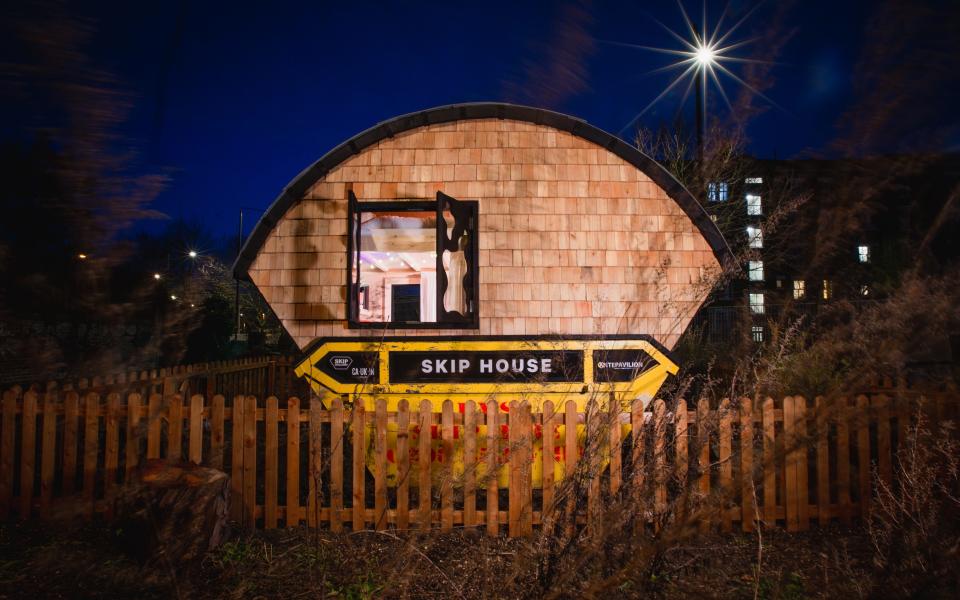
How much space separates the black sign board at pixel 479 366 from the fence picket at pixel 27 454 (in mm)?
3295

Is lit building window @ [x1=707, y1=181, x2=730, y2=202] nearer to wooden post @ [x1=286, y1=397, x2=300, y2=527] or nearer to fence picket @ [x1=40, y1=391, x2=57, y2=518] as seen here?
wooden post @ [x1=286, y1=397, x2=300, y2=527]

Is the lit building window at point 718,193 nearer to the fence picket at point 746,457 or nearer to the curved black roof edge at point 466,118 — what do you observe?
the curved black roof edge at point 466,118

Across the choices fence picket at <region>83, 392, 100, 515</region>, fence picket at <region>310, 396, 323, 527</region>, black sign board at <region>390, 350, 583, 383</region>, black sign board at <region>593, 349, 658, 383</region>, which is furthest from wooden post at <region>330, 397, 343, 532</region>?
black sign board at <region>593, 349, 658, 383</region>

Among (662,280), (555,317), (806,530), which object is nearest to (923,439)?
(806,530)

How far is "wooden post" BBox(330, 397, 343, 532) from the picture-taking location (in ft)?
14.3

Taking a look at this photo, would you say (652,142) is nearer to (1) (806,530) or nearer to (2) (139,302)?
(1) (806,530)

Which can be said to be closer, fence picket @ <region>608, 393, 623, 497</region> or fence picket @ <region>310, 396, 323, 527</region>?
fence picket @ <region>310, 396, 323, 527</region>

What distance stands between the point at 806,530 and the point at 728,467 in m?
0.82

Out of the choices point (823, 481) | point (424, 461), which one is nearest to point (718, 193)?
point (823, 481)

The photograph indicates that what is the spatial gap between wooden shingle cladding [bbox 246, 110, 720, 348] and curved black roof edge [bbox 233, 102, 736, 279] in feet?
0.19

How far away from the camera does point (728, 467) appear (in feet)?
14.7

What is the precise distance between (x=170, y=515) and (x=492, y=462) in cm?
242

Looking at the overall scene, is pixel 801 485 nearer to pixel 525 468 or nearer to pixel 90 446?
pixel 525 468

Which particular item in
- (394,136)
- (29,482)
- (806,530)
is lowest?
(806,530)
